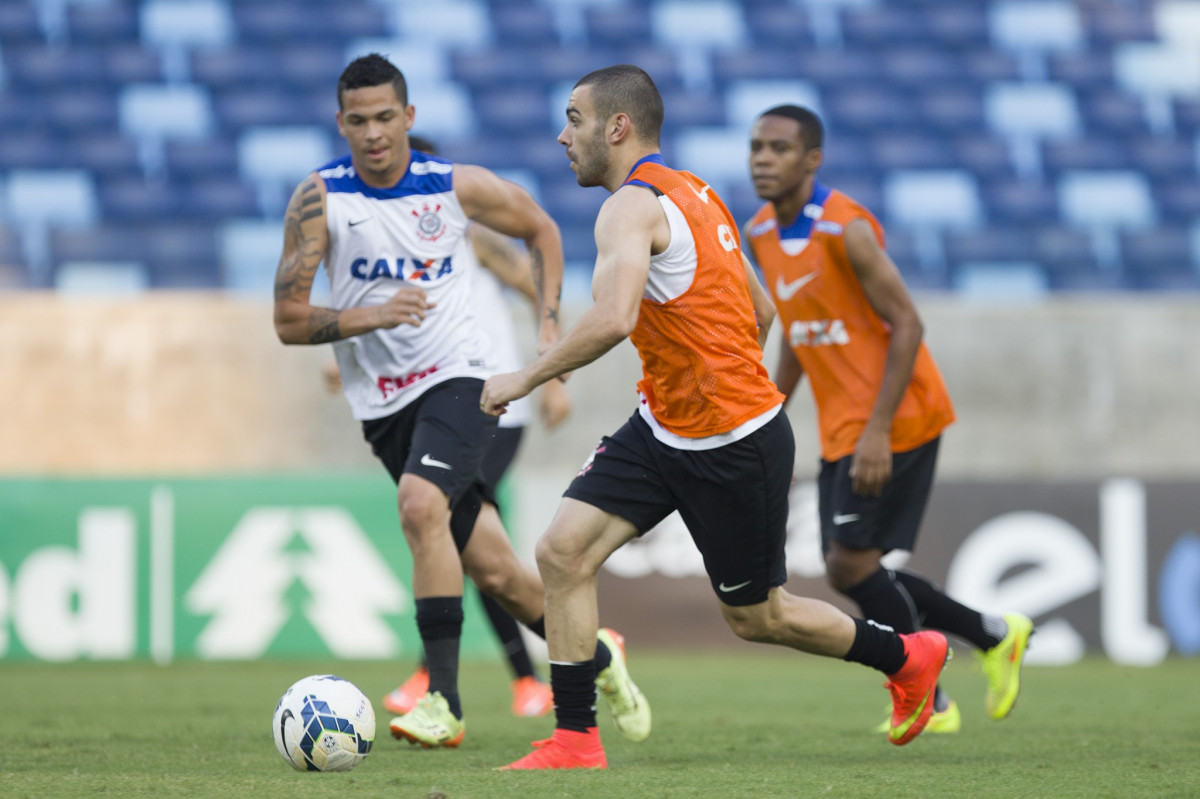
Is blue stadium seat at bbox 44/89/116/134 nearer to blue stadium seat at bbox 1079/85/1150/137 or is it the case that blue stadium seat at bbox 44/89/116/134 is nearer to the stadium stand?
the stadium stand

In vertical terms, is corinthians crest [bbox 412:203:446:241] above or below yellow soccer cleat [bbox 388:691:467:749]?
above

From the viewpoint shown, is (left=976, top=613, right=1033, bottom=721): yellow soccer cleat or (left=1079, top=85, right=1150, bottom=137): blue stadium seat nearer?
(left=976, top=613, right=1033, bottom=721): yellow soccer cleat

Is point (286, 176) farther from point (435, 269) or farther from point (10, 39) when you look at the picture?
point (435, 269)

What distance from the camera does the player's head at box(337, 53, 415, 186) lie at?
16.4 ft

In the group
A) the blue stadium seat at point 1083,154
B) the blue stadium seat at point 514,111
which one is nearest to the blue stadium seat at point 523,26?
the blue stadium seat at point 514,111

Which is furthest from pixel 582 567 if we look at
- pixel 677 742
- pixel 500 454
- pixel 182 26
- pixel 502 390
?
pixel 182 26

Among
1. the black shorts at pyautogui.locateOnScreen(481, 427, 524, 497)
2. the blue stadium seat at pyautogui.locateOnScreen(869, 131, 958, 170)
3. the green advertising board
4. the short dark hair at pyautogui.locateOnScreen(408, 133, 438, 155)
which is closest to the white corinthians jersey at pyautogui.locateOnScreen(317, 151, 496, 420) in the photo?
the short dark hair at pyautogui.locateOnScreen(408, 133, 438, 155)

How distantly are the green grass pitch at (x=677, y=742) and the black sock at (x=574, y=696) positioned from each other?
174mm

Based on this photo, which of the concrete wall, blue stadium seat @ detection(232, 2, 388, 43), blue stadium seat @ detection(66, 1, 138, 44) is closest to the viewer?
the concrete wall

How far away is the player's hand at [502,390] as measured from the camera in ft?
12.1

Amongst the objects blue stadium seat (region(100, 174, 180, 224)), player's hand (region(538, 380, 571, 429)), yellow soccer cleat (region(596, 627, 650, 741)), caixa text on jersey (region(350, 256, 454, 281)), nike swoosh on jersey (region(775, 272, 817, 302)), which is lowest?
yellow soccer cleat (region(596, 627, 650, 741))

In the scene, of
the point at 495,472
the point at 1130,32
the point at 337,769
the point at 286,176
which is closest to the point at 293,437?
the point at 286,176

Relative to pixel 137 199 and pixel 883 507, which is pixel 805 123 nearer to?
pixel 883 507

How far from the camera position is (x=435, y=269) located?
5223 mm
